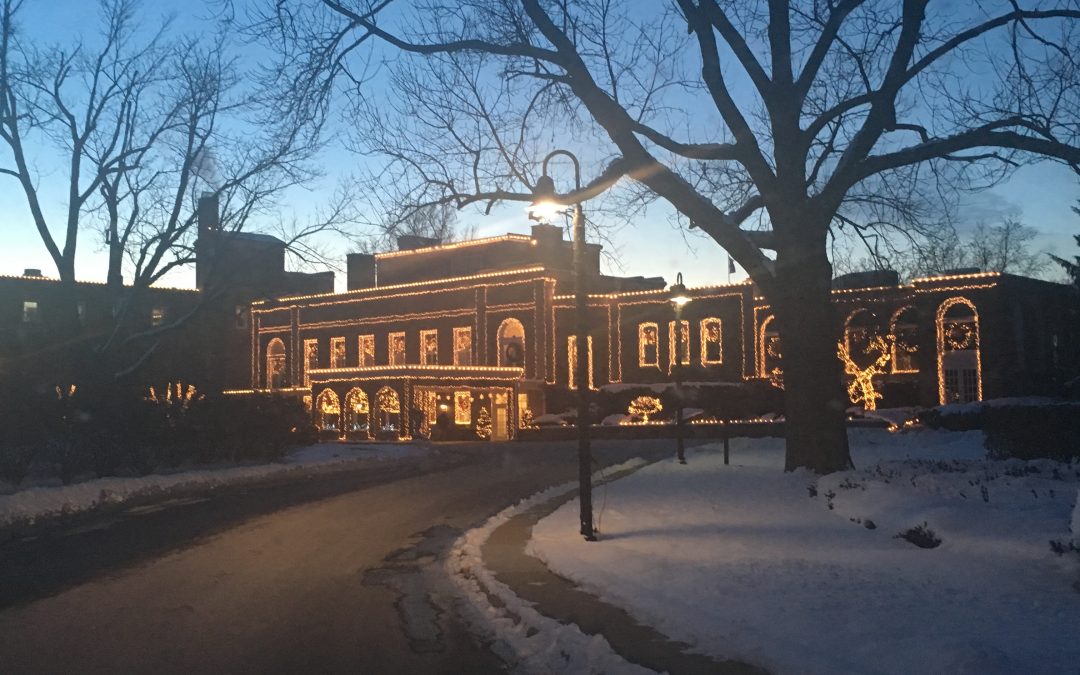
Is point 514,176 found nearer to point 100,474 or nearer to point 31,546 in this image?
point 31,546

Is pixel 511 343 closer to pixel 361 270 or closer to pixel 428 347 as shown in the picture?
pixel 428 347

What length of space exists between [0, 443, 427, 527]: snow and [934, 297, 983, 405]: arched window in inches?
1073

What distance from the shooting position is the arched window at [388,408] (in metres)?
52.8

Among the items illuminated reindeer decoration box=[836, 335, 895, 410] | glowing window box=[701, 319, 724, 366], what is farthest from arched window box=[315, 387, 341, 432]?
illuminated reindeer decoration box=[836, 335, 895, 410]

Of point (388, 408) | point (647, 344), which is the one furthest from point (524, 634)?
point (647, 344)

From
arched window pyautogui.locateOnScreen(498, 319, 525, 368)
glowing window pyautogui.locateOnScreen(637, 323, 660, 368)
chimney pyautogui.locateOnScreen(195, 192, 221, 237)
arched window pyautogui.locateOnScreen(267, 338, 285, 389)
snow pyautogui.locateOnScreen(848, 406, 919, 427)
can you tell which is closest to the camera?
chimney pyautogui.locateOnScreen(195, 192, 221, 237)

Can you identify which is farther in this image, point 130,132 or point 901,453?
point 130,132

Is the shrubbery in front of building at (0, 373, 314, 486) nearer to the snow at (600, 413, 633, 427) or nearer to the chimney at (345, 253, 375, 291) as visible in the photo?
the snow at (600, 413, 633, 427)

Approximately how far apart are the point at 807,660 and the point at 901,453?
2185 cm

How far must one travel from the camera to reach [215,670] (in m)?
7.47

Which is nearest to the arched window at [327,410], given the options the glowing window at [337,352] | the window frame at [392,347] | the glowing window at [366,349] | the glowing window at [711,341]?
the window frame at [392,347]

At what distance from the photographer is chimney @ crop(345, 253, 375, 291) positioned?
72125mm

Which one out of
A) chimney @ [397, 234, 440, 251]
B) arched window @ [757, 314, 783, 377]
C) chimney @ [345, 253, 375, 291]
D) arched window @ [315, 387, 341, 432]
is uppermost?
chimney @ [397, 234, 440, 251]

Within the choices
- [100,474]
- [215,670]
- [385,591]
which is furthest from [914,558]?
[100,474]
